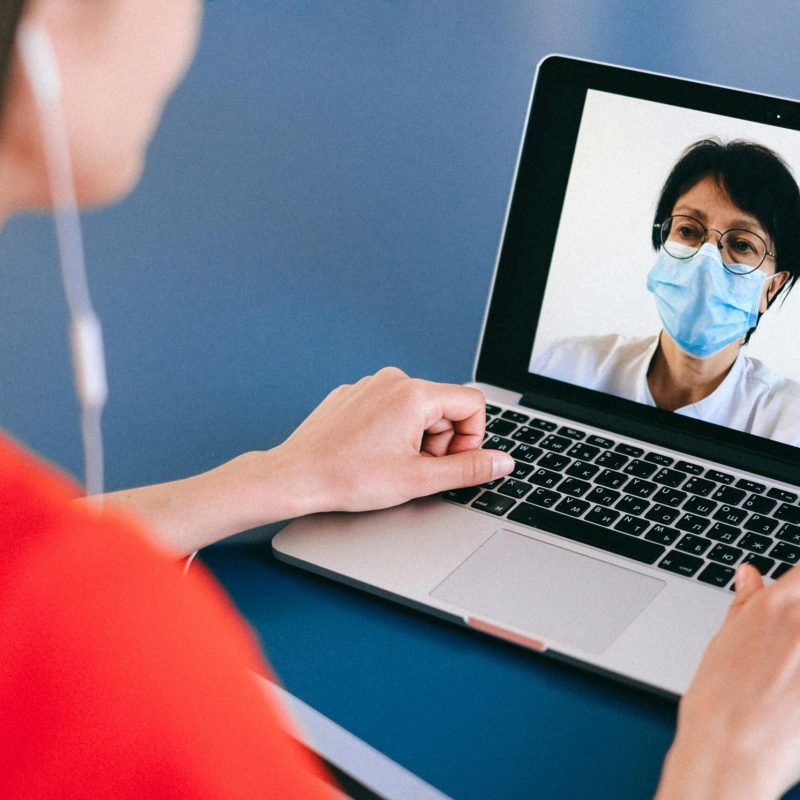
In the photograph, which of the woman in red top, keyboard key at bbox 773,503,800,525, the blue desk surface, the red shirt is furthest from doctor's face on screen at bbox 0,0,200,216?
keyboard key at bbox 773,503,800,525

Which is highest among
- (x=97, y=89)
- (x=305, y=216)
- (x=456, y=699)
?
(x=97, y=89)

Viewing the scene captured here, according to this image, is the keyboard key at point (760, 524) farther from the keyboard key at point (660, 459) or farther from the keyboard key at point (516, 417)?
the keyboard key at point (516, 417)

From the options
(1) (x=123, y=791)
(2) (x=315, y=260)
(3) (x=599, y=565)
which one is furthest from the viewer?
(2) (x=315, y=260)

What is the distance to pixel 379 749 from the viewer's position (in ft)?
1.95

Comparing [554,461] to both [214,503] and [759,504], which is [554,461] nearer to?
[759,504]

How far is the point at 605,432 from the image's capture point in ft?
2.86

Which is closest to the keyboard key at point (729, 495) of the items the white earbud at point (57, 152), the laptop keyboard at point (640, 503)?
the laptop keyboard at point (640, 503)

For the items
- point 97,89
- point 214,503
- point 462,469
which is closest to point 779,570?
point 462,469

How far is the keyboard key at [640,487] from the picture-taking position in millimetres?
803

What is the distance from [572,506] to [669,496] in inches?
2.9

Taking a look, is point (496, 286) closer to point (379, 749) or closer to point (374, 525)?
point (374, 525)

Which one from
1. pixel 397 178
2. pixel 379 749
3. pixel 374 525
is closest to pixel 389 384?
pixel 374 525

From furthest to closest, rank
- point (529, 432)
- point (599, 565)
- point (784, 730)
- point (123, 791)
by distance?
point (529, 432) → point (599, 565) → point (784, 730) → point (123, 791)

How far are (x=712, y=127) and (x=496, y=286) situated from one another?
0.20 m
